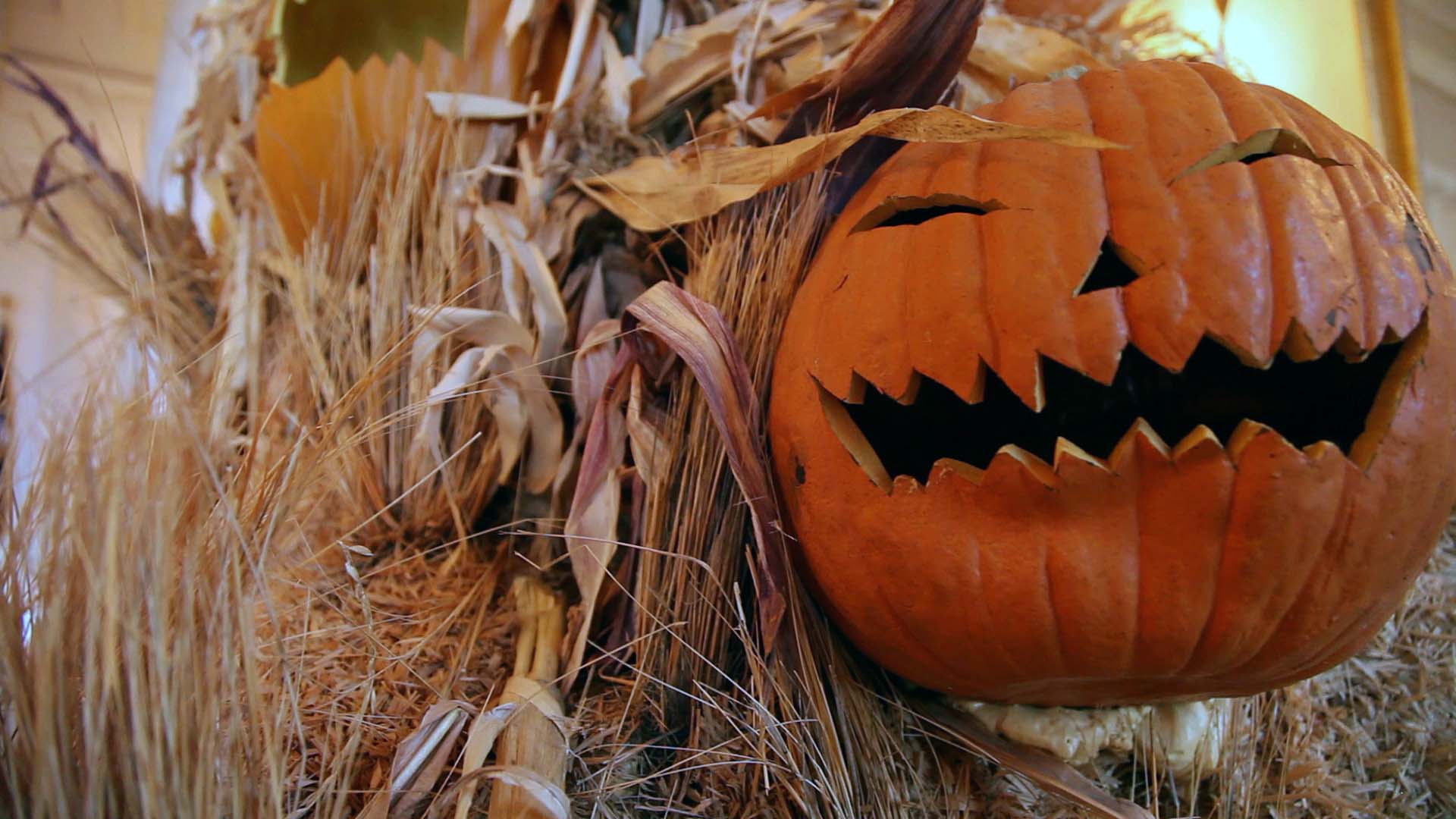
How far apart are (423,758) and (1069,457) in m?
0.49

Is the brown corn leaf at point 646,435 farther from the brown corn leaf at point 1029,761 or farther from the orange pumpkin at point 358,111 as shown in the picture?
the orange pumpkin at point 358,111

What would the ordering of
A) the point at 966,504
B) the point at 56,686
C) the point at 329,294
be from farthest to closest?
the point at 329,294 < the point at 966,504 < the point at 56,686

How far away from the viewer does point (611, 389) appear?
0.80 meters

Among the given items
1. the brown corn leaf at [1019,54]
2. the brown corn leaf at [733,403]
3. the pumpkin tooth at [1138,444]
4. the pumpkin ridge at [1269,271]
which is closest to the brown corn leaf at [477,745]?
the brown corn leaf at [733,403]

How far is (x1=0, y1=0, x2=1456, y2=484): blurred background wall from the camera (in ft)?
3.50

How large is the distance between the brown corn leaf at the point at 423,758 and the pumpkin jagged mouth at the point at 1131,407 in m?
0.36

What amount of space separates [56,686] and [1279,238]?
0.72 metres

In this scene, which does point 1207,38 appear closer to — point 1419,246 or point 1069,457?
point 1419,246

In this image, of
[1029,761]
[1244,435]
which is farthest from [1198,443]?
[1029,761]

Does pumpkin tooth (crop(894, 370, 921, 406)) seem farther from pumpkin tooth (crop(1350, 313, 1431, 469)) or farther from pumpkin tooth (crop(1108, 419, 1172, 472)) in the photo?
pumpkin tooth (crop(1350, 313, 1431, 469))

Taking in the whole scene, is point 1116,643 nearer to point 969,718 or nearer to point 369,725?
point 969,718

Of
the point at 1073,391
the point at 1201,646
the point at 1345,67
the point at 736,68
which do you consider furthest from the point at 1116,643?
the point at 1345,67

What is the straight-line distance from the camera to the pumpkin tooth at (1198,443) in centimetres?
49

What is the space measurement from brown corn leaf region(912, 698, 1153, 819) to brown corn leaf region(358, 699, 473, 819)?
37 centimetres
